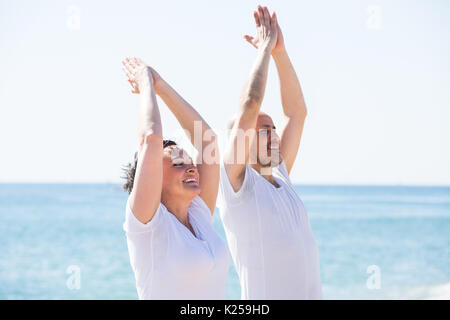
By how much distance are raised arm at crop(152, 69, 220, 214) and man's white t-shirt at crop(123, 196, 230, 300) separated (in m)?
0.49

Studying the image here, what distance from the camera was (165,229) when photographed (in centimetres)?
266

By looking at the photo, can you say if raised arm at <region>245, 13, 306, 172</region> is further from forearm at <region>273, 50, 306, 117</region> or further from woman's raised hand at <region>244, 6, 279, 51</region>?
woman's raised hand at <region>244, 6, 279, 51</region>

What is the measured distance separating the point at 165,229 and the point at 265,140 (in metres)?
0.94

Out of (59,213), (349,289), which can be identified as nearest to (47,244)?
(59,213)

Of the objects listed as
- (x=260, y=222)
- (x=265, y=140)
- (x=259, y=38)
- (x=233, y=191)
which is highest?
(x=259, y=38)

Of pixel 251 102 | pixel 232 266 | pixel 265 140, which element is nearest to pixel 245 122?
pixel 251 102

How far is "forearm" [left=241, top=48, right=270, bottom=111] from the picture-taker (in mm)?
3039

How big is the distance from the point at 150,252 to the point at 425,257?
64.9ft

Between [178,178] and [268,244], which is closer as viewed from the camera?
[178,178]

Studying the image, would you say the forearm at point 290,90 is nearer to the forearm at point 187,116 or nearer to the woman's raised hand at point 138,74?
the forearm at point 187,116

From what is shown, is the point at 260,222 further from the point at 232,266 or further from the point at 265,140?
the point at 232,266

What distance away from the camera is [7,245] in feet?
82.0

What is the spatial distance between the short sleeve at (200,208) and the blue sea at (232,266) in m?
3.19

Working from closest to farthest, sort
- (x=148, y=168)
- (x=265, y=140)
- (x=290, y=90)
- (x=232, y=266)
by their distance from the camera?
1. (x=148, y=168)
2. (x=265, y=140)
3. (x=290, y=90)
4. (x=232, y=266)
